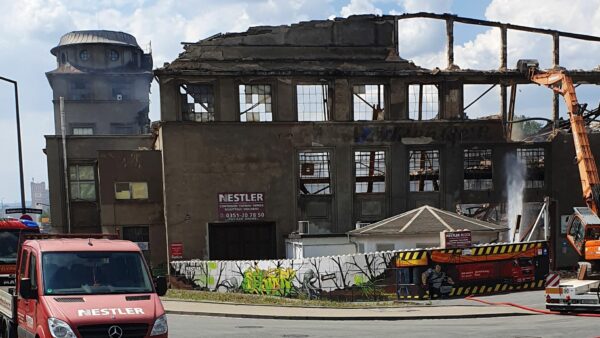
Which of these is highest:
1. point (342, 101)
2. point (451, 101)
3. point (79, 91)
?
point (79, 91)

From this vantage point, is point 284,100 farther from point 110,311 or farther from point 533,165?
point 110,311

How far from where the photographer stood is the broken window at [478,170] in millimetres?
41844

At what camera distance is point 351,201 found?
135 feet

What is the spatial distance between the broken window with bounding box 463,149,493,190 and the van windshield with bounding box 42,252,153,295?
31.3m

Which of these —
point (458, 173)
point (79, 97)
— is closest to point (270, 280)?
point (458, 173)

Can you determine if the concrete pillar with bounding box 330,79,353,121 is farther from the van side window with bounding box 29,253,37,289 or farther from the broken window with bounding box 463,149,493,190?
the van side window with bounding box 29,253,37,289

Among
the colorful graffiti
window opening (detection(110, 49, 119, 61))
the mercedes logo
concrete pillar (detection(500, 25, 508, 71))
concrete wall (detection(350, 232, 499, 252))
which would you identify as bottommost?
the colorful graffiti

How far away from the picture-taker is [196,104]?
40.1m

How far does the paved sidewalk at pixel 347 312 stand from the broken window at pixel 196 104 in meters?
15.1

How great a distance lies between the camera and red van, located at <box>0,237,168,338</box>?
37.4 ft

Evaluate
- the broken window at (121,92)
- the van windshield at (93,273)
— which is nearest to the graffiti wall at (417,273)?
the van windshield at (93,273)

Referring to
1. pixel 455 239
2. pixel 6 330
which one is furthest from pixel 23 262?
pixel 455 239

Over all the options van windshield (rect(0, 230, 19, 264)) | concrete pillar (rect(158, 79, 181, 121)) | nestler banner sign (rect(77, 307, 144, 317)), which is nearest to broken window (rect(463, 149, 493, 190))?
concrete pillar (rect(158, 79, 181, 121))

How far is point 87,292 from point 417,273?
19125 millimetres
